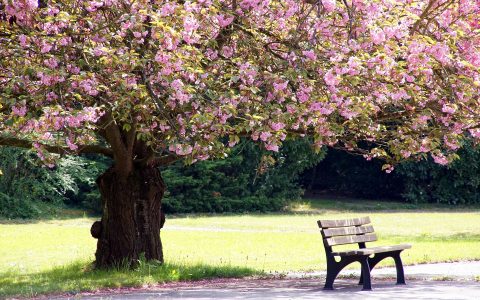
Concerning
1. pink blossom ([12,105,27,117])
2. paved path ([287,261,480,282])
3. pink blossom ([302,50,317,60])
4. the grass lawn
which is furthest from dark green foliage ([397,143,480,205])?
pink blossom ([12,105,27,117])

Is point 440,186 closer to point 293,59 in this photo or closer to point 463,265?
point 463,265

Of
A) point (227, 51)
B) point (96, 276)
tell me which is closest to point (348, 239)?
point (227, 51)

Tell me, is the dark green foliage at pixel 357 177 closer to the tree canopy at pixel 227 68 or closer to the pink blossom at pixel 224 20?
the tree canopy at pixel 227 68

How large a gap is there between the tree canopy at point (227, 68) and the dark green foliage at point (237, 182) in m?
18.9

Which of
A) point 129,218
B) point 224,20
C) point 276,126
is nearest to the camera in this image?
point 276,126

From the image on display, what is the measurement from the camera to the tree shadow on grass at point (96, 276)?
468 inches

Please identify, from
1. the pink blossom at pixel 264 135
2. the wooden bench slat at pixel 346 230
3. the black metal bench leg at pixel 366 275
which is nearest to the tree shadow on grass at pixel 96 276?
the wooden bench slat at pixel 346 230

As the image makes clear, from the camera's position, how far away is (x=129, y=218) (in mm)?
13367

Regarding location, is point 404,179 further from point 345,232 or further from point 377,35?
point 377,35

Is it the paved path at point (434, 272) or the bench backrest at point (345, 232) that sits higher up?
the bench backrest at point (345, 232)

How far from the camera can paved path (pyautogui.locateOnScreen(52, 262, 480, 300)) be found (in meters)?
10.3

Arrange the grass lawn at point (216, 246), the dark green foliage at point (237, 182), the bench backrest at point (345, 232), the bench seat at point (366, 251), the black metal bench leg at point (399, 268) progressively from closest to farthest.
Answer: the bench seat at point (366, 251)
the bench backrest at point (345, 232)
the black metal bench leg at point (399, 268)
the grass lawn at point (216, 246)
the dark green foliage at point (237, 182)

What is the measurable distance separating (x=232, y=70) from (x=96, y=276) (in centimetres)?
390

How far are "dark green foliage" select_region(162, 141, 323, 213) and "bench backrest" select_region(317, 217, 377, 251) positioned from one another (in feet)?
61.3
